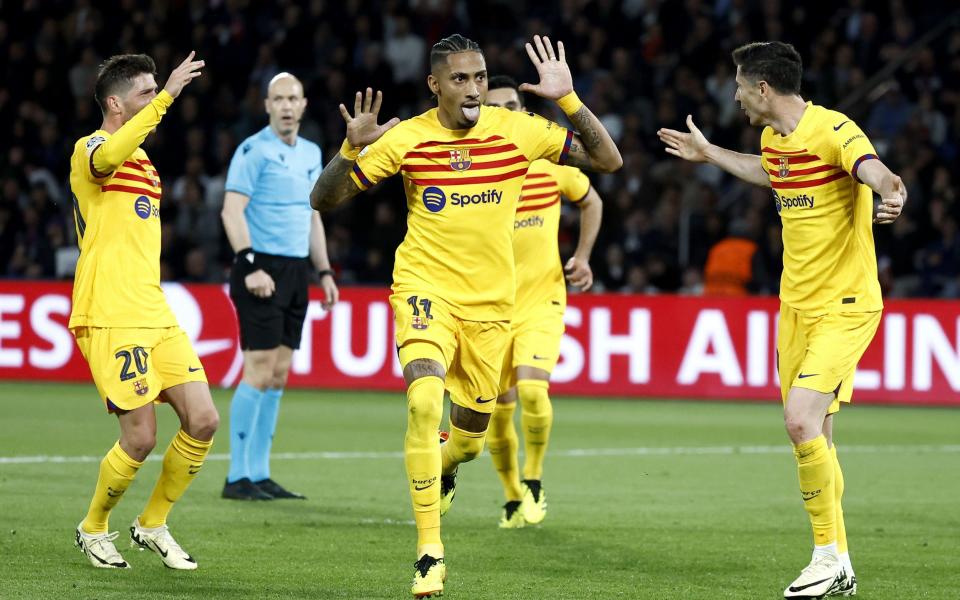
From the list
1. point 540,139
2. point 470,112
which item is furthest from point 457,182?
point 540,139

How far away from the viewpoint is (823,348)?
6746 millimetres

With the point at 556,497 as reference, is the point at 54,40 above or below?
above

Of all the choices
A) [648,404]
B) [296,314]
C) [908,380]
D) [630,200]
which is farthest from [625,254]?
[296,314]

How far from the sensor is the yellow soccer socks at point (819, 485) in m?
6.66

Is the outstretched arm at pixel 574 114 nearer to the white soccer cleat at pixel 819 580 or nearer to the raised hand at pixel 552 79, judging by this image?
the raised hand at pixel 552 79

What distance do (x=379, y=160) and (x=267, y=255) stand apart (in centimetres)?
320

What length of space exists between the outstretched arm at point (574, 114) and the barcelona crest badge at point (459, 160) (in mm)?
388

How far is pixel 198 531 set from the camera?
26.9ft

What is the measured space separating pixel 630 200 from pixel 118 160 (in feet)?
40.3

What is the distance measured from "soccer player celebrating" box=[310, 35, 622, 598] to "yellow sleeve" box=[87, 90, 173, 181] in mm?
769

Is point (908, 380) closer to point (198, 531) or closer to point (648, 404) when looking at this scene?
point (648, 404)

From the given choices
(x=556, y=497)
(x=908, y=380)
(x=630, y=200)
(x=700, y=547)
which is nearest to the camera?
(x=700, y=547)

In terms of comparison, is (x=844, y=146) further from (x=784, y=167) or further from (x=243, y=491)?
(x=243, y=491)

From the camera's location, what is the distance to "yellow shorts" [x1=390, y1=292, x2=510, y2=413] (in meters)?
6.85
